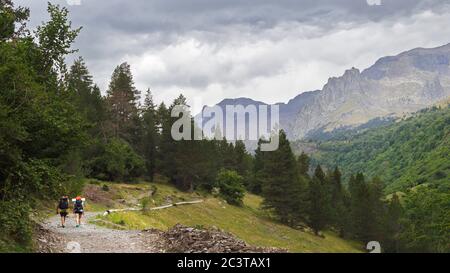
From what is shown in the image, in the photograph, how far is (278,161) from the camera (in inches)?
2995

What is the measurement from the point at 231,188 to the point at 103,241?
182 feet

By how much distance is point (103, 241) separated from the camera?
A: 19.8 m

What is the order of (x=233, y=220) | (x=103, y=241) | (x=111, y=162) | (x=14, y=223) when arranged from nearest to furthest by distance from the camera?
(x=14, y=223)
(x=103, y=241)
(x=233, y=220)
(x=111, y=162)

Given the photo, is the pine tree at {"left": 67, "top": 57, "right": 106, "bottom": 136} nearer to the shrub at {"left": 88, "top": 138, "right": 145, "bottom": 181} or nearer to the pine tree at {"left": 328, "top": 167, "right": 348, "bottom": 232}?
the shrub at {"left": 88, "top": 138, "right": 145, "bottom": 181}

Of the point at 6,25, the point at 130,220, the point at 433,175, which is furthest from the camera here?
the point at 433,175

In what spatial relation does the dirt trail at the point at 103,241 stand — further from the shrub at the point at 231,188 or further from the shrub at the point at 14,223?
the shrub at the point at 231,188

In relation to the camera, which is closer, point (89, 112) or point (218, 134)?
point (89, 112)

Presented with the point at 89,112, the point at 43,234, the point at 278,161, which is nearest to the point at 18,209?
the point at 43,234

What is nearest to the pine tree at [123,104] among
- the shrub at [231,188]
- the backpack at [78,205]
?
the shrub at [231,188]

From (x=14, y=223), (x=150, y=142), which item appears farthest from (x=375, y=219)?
(x=14, y=223)

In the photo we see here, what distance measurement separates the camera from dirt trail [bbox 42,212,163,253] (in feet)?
57.6

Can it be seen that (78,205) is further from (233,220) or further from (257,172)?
(257,172)
